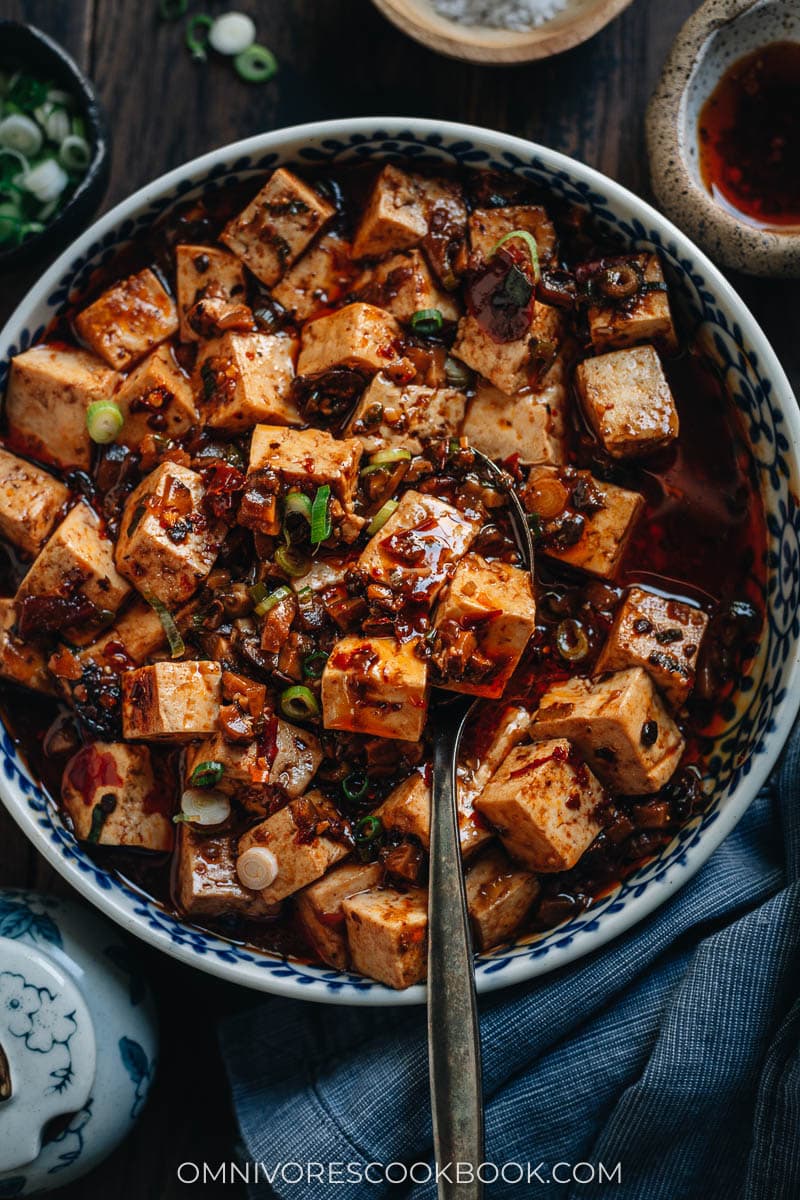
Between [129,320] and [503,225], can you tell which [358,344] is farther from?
[129,320]

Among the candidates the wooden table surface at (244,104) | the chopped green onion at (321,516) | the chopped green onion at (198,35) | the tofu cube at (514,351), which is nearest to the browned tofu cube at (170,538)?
the chopped green onion at (321,516)

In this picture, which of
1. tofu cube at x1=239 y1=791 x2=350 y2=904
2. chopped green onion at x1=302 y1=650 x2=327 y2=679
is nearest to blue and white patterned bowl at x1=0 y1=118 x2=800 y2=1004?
tofu cube at x1=239 y1=791 x2=350 y2=904

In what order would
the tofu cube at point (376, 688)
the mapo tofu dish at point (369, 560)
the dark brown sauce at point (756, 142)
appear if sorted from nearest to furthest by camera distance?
the tofu cube at point (376, 688)
the mapo tofu dish at point (369, 560)
the dark brown sauce at point (756, 142)

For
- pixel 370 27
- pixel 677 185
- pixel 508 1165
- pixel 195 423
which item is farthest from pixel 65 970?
pixel 370 27

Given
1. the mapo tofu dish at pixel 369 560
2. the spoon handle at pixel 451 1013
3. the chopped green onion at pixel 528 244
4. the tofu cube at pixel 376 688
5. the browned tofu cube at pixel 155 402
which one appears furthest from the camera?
the browned tofu cube at pixel 155 402

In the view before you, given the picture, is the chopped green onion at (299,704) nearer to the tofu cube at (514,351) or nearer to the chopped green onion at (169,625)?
the chopped green onion at (169,625)

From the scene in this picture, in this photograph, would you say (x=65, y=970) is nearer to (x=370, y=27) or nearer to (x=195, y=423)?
(x=195, y=423)

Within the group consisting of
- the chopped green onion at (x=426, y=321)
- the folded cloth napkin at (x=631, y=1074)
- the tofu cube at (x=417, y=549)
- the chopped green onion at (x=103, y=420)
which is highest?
the chopped green onion at (x=426, y=321)
